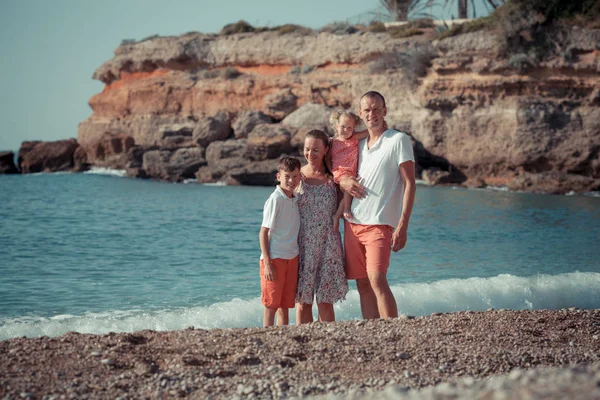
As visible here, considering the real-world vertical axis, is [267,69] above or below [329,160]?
above

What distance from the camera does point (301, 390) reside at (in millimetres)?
3746

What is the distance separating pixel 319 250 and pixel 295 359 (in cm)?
129

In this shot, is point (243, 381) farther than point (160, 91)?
No

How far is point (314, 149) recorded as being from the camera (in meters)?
5.40

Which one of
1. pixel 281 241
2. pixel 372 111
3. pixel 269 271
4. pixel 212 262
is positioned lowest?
pixel 212 262

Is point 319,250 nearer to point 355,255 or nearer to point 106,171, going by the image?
point 355,255

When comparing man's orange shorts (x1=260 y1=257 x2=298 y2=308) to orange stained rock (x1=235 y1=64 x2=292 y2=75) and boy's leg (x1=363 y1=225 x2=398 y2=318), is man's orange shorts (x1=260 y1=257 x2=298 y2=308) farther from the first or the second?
orange stained rock (x1=235 y1=64 x2=292 y2=75)

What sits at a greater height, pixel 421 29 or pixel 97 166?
pixel 421 29

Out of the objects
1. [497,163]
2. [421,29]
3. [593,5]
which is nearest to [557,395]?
[497,163]

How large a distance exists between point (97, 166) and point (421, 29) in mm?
20848

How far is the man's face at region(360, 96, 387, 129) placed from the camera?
5254mm

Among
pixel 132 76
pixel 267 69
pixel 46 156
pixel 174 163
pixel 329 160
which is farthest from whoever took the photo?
pixel 132 76

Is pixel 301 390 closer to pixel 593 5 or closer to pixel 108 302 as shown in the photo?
pixel 108 302

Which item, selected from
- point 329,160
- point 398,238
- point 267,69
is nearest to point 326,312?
point 398,238
